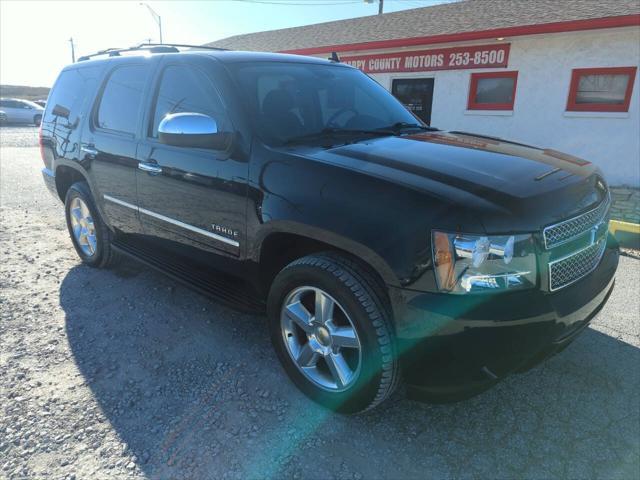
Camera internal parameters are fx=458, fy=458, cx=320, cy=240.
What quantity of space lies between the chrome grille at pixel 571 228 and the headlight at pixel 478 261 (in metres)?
0.18

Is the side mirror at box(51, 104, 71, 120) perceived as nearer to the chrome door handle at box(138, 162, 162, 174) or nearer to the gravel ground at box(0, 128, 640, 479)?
the chrome door handle at box(138, 162, 162, 174)

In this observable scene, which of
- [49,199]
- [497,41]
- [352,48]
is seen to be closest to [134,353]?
[49,199]

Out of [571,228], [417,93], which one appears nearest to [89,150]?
[571,228]

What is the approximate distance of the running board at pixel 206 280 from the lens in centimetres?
292

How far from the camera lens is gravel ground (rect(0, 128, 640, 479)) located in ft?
7.22

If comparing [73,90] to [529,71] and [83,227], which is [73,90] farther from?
[529,71]

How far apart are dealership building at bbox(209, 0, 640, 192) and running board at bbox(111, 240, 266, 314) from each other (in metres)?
9.01

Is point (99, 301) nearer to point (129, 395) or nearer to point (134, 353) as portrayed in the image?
point (134, 353)

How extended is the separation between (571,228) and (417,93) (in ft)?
35.2

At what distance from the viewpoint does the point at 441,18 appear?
12.8 meters

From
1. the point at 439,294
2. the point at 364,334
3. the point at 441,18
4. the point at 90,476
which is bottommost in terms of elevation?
the point at 90,476

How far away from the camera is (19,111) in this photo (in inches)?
1077

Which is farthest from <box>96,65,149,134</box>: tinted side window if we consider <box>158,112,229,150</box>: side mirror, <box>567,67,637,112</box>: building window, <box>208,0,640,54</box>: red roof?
<box>567,67,637,112</box>: building window

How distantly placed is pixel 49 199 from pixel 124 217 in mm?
4949
